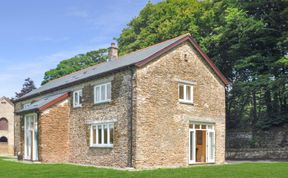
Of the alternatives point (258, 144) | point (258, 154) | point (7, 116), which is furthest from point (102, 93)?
point (7, 116)

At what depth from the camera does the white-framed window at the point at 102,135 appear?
948 inches

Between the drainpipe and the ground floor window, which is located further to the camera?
the ground floor window

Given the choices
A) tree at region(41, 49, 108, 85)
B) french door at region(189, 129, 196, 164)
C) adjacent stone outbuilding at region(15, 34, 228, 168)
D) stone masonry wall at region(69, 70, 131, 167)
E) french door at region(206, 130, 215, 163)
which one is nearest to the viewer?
adjacent stone outbuilding at region(15, 34, 228, 168)

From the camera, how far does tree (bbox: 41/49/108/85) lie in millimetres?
71062

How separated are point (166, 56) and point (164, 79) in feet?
4.72

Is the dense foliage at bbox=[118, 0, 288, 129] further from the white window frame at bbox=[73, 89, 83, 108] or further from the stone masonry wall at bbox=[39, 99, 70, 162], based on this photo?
the stone masonry wall at bbox=[39, 99, 70, 162]

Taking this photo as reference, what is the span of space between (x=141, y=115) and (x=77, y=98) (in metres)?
7.53

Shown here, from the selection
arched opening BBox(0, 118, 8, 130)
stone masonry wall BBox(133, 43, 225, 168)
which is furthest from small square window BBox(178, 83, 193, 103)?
arched opening BBox(0, 118, 8, 130)

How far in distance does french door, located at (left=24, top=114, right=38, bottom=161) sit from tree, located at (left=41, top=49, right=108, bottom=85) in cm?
4103

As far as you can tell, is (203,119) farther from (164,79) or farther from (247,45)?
(247,45)

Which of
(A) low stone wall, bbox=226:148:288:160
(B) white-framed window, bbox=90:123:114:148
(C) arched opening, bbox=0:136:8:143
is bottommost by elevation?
(C) arched opening, bbox=0:136:8:143

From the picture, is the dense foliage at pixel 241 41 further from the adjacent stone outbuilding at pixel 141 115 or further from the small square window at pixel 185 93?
the small square window at pixel 185 93

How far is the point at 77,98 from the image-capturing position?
91.8 feet

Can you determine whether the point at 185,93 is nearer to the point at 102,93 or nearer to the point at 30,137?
the point at 102,93
